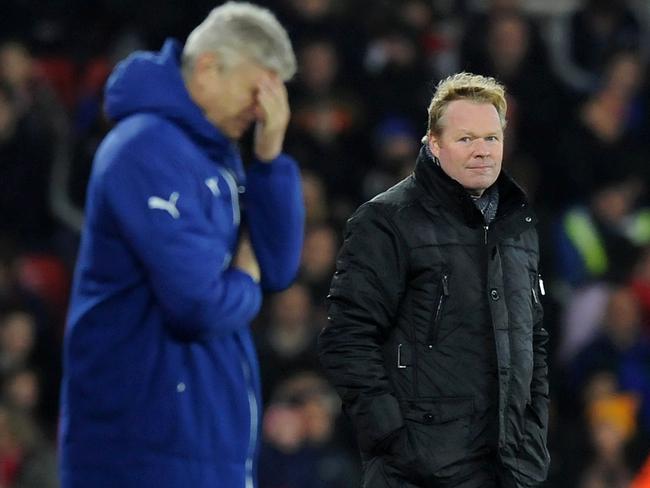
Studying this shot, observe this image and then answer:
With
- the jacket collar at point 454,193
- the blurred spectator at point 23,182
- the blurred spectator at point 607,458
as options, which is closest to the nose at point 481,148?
the jacket collar at point 454,193

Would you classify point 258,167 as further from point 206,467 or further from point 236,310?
point 206,467

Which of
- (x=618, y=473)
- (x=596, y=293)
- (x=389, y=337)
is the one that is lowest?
(x=618, y=473)

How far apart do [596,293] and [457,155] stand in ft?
18.7

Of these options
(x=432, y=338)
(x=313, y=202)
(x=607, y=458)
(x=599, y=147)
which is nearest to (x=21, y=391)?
(x=313, y=202)

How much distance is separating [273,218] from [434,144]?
2.12ft

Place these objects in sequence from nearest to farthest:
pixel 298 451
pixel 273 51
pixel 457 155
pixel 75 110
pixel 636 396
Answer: pixel 457 155
pixel 273 51
pixel 298 451
pixel 636 396
pixel 75 110

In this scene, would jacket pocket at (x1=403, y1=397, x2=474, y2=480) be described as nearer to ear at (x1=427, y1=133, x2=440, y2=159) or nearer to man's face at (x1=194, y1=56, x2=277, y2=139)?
ear at (x1=427, y1=133, x2=440, y2=159)

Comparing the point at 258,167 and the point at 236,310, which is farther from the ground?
the point at 258,167

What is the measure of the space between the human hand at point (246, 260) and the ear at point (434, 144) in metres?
0.69

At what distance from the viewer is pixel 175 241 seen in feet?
15.3

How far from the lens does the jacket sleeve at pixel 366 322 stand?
4.55m

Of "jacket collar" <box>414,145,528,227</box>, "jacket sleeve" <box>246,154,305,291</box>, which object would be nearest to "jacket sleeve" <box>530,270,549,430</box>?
"jacket collar" <box>414,145,528,227</box>

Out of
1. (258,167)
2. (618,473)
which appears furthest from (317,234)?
(258,167)

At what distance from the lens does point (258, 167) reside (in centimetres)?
516
